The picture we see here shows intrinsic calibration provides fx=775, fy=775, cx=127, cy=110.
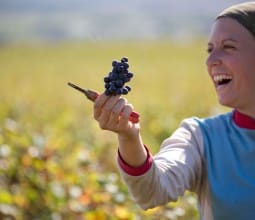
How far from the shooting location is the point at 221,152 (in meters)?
2.41

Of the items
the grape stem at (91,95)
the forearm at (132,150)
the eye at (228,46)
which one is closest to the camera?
the grape stem at (91,95)

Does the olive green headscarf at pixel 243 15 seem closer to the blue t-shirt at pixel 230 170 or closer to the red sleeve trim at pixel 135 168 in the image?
the blue t-shirt at pixel 230 170

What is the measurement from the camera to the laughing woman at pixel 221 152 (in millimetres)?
2303

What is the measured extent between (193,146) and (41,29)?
7589 centimetres

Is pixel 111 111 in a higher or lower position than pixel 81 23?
lower

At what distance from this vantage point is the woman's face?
7.70 feet

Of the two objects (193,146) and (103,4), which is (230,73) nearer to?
(193,146)

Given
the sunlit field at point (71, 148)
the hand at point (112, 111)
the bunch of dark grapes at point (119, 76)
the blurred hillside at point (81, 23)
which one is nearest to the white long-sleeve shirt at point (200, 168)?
the hand at point (112, 111)

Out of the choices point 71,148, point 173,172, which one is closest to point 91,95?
point 173,172

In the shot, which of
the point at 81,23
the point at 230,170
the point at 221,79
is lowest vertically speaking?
the point at 230,170

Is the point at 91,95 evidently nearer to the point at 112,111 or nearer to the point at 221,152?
the point at 112,111

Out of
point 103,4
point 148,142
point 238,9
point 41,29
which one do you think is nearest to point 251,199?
point 238,9

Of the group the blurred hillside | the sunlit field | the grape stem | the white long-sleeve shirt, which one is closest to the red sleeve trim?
the white long-sleeve shirt

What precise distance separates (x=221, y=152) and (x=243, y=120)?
0.14 m
